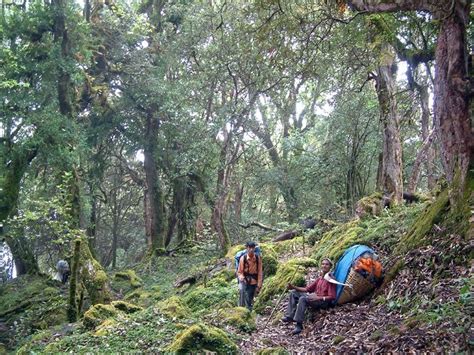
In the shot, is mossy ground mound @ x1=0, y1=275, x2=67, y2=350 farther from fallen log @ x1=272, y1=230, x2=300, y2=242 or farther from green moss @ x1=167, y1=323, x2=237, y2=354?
green moss @ x1=167, y1=323, x2=237, y2=354

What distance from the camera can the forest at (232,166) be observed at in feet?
21.9

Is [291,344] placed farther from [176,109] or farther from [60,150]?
[176,109]

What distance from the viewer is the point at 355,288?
782 cm

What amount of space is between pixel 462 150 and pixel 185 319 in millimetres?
5155

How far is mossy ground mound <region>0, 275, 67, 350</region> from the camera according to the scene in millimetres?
13227

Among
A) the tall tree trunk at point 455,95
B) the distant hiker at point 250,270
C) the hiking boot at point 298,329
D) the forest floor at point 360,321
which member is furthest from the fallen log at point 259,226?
the tall tree trunk at point 455,95

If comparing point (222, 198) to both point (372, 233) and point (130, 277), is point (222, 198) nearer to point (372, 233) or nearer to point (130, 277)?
point (130, 277)

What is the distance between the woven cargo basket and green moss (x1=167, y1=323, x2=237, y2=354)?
7.30 feet

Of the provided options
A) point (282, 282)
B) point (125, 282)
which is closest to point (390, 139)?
point (282, 282)

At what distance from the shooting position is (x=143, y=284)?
58.2ft

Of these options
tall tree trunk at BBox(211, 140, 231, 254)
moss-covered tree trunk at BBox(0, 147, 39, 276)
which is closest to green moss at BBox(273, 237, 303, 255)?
tall tree trunk at BBox(211, 140, 231, 254)

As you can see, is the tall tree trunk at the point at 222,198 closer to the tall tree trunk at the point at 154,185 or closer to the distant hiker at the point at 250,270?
the tall tree trunk at the point at 154,185

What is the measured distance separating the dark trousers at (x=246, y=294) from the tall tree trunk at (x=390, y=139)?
17.8 feet

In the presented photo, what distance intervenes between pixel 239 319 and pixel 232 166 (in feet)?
36.9
